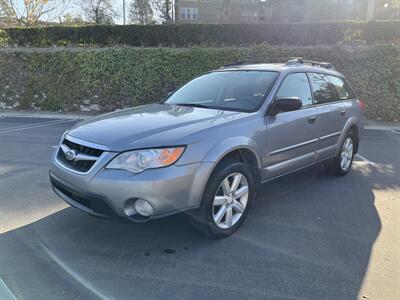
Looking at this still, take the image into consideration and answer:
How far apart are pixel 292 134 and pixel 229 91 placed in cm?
88

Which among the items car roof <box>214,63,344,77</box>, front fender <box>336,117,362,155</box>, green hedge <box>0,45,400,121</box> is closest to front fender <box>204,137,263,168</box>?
car roof <box>214,63,344,77</box>

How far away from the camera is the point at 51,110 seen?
557 inches

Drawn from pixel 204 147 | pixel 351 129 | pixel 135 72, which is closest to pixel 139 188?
pixel 204 147

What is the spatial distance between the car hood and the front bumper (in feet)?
0.71

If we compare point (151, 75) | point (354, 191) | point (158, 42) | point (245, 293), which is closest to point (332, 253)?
point (245, 293)

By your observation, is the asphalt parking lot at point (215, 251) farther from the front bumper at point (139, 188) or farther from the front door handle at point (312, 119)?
the front door handle at point (312, 119)

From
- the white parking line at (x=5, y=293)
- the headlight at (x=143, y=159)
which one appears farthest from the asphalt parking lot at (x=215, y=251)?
the headlight at (x=143, y=159)

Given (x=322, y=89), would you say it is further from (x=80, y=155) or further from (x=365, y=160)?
(x=80, y=155)

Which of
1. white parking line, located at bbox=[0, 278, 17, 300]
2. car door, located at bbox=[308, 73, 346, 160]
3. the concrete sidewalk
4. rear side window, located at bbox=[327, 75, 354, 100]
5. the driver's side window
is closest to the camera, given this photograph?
white parking line, located at bbox=[0, 278, 17, 300]

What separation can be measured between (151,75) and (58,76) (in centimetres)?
349

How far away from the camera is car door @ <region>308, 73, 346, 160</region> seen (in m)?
5.23

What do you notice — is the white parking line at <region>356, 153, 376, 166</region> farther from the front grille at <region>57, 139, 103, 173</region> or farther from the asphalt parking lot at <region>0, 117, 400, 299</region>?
the front grille at <region>57, 139, 103, 173</region>

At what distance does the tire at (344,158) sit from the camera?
591 cm

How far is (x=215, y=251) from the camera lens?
3.64 metres
